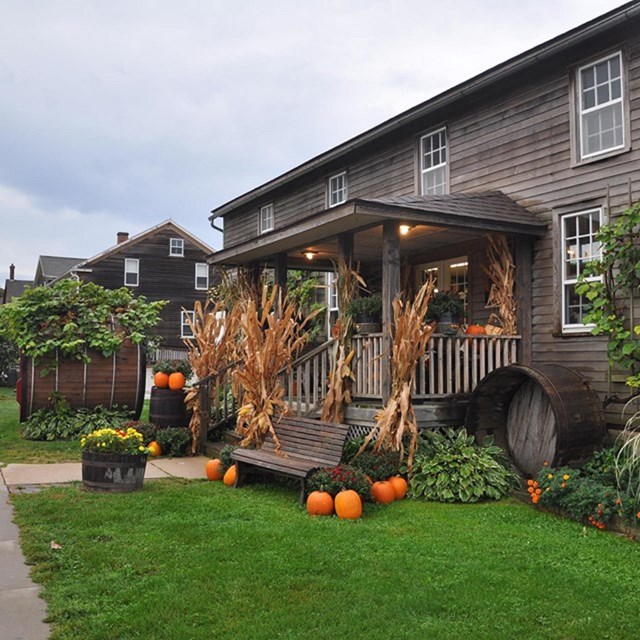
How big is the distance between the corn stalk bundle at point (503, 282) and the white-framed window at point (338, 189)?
4829mm

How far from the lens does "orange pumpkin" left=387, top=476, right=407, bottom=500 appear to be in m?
7.14

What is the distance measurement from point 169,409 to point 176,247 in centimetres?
2865

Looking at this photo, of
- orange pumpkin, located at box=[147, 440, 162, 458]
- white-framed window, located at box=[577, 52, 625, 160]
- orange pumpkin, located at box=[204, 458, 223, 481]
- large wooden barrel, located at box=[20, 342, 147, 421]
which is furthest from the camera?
large wooden barrel, located at box=[20, 342, 147, 421]

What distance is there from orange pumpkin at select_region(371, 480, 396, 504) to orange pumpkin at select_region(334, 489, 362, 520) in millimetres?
557

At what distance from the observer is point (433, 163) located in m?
11.5

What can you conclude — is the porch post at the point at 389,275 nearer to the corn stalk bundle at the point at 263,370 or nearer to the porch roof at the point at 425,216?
the porch roof at the point at 425,216

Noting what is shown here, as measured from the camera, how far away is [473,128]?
34.5 feet

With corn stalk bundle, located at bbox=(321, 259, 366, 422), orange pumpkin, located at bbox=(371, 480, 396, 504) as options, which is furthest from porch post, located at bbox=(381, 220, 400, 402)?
orange pumpkin, located at bbox=(371, 480, 396, 504)

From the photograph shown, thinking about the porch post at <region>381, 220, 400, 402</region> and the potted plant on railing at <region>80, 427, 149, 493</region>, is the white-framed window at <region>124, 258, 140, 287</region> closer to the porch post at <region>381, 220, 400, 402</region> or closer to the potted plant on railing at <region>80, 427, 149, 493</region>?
the porch post at <region>381, 220, 400, 402</region>

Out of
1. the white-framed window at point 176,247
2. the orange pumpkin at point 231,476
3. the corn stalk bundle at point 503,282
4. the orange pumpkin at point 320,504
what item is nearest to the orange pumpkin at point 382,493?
the orange pumpkin at point 320,504

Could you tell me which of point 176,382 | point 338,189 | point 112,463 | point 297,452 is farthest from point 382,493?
point 338,189

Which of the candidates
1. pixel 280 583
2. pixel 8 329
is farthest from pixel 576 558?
pixel 8 329

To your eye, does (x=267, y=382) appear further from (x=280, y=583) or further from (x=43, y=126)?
(x=43, y=126)

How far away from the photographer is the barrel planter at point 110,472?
23.5 ft
